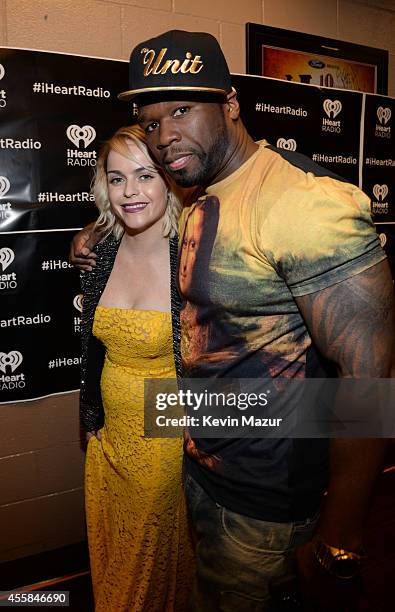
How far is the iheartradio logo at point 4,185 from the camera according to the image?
7.02ft

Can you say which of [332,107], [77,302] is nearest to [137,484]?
[77,302]

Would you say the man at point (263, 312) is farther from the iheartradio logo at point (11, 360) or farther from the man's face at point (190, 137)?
the iheartradio logo at point (11, 360)

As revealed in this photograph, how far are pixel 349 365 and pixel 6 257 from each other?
163 cm

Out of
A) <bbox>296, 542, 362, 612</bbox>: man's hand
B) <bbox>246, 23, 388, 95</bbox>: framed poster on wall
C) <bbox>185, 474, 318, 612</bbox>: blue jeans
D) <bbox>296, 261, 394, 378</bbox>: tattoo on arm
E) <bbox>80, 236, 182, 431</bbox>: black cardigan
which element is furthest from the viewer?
<bbox>246, 23, 388, 95</bbox>: framed poster on wall

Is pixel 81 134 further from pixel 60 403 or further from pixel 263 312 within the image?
pixel 263 312

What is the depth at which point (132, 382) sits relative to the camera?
5.71 feet

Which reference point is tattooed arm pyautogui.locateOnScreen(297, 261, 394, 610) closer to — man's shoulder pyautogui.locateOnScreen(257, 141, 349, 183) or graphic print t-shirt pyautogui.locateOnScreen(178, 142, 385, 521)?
graphic print t-shirt pyautogui.locateOnScreen(178, 142, 385, 521)

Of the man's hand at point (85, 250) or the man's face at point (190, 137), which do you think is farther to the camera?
the man's hand at point (85, 250)

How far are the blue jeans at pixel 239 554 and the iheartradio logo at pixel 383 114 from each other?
2.68 meters

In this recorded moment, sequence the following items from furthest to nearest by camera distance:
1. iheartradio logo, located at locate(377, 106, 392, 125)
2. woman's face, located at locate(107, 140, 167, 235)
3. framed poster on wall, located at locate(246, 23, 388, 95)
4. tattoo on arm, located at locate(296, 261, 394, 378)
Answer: iheartradio logo, located at locate(377, 106, 392, 125) < framed poster on wall, located at locate(246, 23, 388, 95) < woman's face, located at locate(107, 140, 167, 235) < tattoo on arm, located at locate(296, 261, 394, 378)

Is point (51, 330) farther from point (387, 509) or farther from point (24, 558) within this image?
point (387, 509)

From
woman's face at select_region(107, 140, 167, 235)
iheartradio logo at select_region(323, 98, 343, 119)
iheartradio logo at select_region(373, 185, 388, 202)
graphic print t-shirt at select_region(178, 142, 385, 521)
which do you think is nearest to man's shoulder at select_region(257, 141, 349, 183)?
graphic print t-shirt at select_region(178, 142, 385, 521)

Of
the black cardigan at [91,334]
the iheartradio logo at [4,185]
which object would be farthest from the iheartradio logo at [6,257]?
Answer: the black cardigan at [91,334]

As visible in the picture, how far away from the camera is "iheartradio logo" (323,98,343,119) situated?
296 cm
